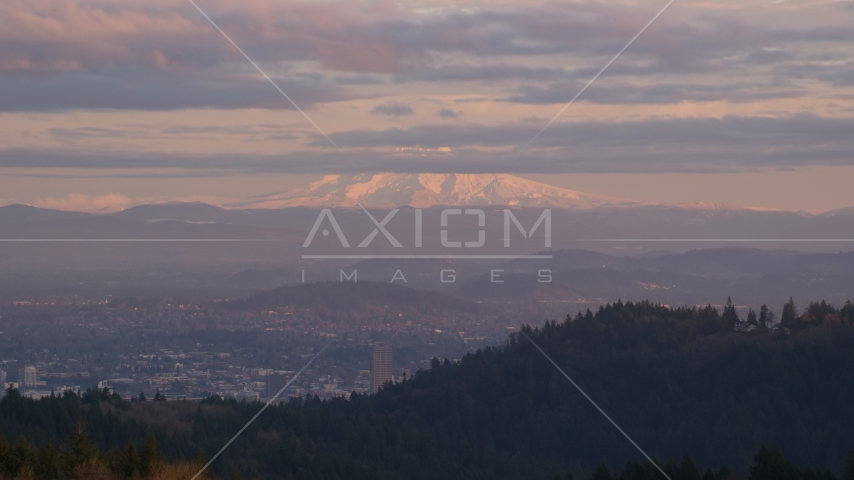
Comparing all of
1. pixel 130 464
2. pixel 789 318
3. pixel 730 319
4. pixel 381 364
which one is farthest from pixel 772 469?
pixel 381 364

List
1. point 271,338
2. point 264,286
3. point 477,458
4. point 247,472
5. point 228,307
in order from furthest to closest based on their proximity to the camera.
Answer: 1. point 264,286
2. point 228,307
3. point 271,338
4. point 477,458
5. point 247,472

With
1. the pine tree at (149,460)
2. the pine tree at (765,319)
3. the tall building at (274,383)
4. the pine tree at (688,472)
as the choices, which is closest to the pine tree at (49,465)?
the pine tree at (149,460)

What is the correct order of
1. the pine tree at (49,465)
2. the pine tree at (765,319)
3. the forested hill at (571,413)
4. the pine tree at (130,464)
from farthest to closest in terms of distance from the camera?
the pine tree at (765,319)
the forested hill at (571,413)
the pine tree at (130,464)
the pine tree at (49,465)

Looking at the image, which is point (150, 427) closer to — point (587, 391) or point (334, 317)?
point (587, 391)

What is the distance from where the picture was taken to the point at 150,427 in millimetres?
65250

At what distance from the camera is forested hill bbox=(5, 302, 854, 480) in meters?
64.6

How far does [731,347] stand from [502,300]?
78.8 meters

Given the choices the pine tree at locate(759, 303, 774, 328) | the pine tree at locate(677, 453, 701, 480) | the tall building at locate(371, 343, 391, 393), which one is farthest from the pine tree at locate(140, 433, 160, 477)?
the tall building at locate(371, 343, 391, 393)

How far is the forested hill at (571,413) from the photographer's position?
212 ft

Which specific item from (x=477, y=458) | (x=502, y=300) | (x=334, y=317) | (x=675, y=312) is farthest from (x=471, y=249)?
(x=477, y=458)

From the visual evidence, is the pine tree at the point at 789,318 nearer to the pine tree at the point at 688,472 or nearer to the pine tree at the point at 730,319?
the pine tree at the point at 730,319

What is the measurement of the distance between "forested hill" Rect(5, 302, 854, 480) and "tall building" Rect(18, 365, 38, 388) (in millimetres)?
41681

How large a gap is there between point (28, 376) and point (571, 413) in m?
62.4

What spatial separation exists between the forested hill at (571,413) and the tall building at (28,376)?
41.7m
